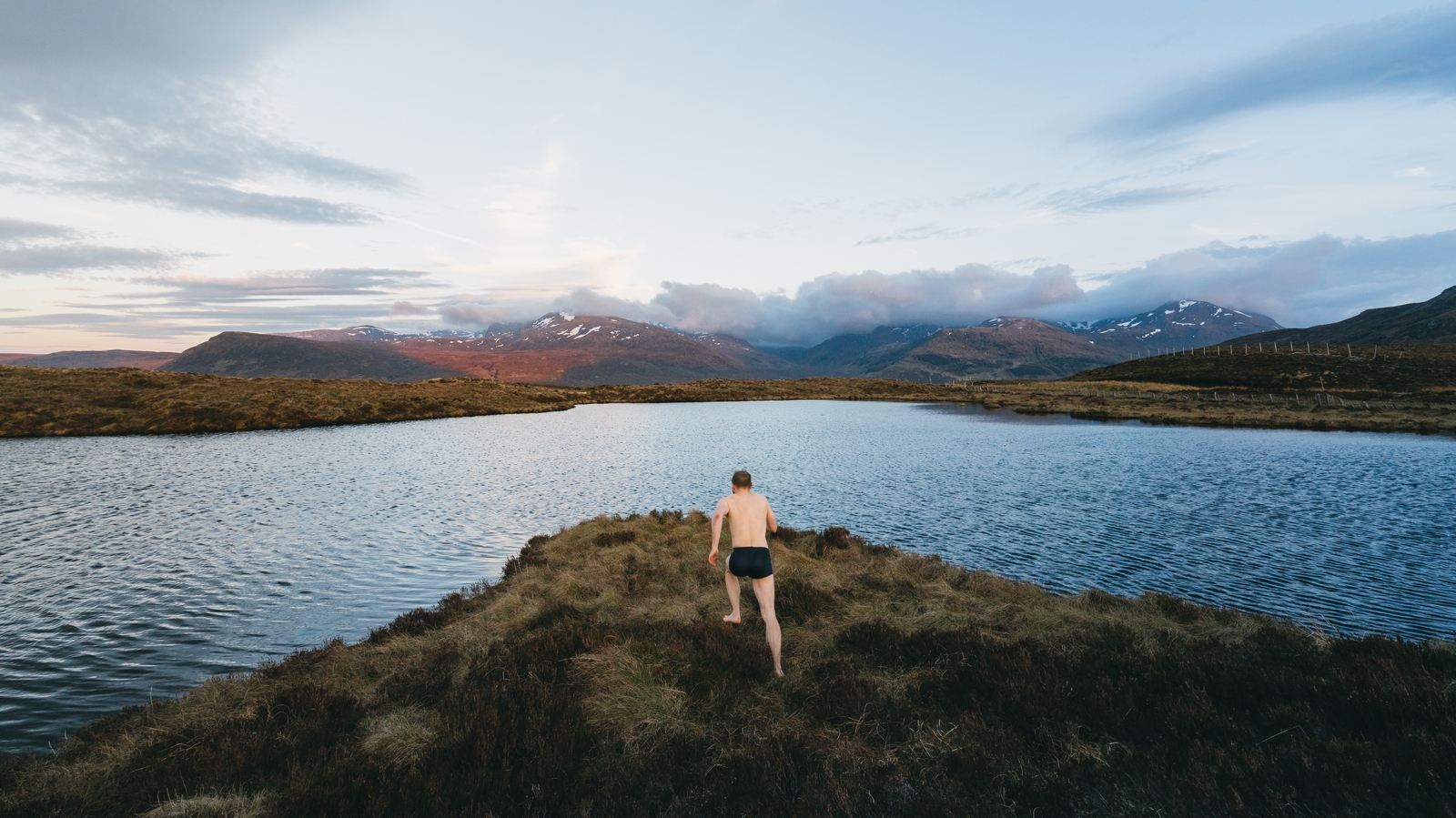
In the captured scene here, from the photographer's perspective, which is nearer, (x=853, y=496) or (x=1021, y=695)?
(x=1021, y=695)

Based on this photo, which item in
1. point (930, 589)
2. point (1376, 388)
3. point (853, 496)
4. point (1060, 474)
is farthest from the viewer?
point (1376, 388)

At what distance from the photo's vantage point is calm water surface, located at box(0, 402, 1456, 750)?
12.9 m

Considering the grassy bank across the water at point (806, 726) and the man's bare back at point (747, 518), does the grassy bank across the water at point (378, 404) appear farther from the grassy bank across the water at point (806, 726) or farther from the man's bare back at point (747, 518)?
the man's bare back at point (747, 518)

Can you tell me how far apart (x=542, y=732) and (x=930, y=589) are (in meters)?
9.26

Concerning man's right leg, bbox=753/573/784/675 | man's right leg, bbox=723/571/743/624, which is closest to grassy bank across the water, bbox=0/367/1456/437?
man's right leg, bbox=723/571/743/624

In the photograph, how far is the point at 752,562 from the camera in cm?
961

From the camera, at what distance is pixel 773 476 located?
35.6 m

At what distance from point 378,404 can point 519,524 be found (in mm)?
75966

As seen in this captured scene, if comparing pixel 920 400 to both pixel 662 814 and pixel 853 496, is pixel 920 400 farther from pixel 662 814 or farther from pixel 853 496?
pixel 662 814

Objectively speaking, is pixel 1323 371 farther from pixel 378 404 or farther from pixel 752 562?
pixel 378 404

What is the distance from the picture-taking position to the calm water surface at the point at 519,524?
12898 millimetres

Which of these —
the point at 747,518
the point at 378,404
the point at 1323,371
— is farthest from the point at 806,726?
the point at 1323,371

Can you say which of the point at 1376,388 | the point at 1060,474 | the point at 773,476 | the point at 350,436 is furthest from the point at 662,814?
the point at 1376,388

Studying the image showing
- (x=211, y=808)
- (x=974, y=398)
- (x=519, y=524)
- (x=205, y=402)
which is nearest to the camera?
(x=211, y=808)
